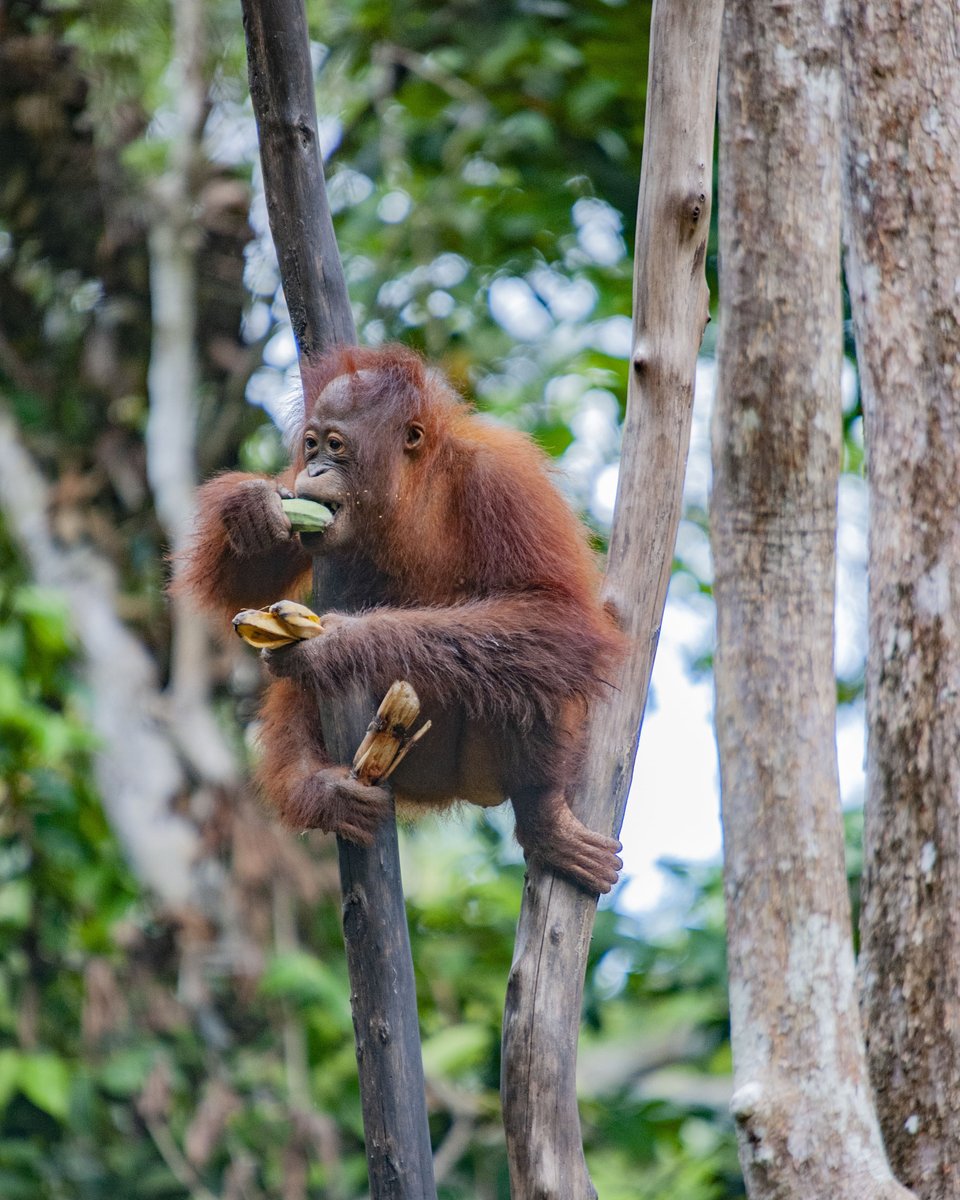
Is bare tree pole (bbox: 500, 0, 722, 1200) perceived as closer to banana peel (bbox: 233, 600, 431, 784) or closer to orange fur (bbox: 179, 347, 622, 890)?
orange fur (bbox: 179, 347, 622, 890)

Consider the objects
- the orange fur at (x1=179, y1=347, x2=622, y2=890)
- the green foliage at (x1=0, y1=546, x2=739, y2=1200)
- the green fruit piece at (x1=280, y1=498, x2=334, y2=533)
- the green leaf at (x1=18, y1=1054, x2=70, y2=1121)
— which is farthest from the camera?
the green foliage at (x1=0, y1=546, x2=739, y2=1200)

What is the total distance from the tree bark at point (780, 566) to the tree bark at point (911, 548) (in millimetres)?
74

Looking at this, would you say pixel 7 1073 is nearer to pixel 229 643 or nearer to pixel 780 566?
pixel 229 643

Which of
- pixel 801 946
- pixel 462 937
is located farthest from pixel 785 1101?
pixel 462 937

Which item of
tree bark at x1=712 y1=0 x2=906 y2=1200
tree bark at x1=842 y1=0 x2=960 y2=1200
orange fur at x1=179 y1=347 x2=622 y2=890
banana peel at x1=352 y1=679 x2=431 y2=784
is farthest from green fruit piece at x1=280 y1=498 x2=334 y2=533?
tree bark at x1=842 y1=0 x2=960 y2=1200

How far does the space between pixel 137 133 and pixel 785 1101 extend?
4.35 m

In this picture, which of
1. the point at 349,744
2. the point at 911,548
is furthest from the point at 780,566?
the point at 349,744

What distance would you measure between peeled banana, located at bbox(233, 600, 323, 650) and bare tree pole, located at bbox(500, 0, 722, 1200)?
0.58 meters

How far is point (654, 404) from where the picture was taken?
103 inches

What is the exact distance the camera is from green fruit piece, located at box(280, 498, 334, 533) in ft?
8.95

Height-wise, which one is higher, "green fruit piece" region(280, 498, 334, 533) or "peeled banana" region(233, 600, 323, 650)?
"green fruit piece" region(280, 498, 334, 533)

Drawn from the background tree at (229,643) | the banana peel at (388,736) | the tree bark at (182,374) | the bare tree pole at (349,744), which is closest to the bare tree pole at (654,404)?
the bare tree pole at (349,744)

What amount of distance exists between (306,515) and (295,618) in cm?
39

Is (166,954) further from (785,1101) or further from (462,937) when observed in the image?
(785,1101)
